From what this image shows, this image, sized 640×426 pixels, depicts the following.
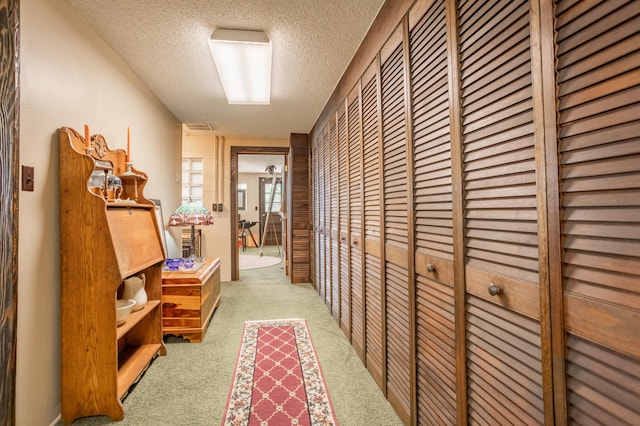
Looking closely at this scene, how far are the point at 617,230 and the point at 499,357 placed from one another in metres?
0.52

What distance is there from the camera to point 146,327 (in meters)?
2.38

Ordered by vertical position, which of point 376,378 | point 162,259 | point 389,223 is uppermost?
point 389,223

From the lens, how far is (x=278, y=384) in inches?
77.5

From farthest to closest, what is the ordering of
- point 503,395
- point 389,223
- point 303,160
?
point 303,160, point 389,223, point 503,395

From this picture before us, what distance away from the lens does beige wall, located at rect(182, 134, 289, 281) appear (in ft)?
15.7

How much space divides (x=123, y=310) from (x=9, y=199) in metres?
0.89

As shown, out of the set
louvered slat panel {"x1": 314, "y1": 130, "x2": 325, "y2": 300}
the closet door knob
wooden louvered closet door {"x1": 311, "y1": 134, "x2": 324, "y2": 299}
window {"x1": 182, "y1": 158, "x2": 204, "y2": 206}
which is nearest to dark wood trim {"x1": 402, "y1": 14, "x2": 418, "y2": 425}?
the closet door knob

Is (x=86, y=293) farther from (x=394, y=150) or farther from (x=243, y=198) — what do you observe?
(x=243, y=198)

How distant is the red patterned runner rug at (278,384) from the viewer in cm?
167

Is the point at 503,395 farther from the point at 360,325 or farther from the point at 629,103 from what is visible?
the point at 360,325

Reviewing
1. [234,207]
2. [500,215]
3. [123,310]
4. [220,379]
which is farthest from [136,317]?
[234,207]

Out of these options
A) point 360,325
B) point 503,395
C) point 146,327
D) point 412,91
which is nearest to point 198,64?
point 412,91

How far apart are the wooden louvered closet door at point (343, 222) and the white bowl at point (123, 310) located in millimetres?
1605

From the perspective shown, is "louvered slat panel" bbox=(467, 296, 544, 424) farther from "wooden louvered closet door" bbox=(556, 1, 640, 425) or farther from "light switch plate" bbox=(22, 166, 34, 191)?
"light switch plate" bbox=(22, 166, 34, 191)
